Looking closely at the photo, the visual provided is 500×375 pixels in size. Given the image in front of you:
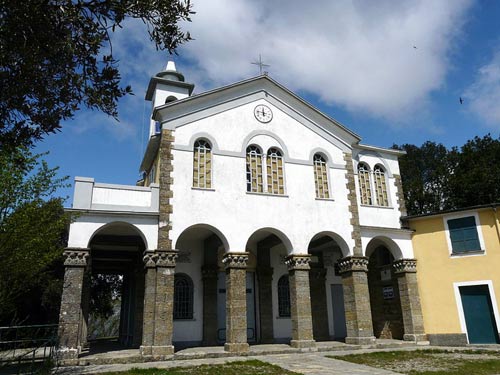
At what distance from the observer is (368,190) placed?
2075 cm

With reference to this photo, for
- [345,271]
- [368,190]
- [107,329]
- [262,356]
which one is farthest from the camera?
[107,329]

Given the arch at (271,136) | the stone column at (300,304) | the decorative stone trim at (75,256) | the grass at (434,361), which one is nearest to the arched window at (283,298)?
the stone column at (300,304)

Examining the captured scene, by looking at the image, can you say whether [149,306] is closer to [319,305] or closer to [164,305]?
[164,305]

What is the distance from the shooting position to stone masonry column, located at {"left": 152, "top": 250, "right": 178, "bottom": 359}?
14211 millimetres

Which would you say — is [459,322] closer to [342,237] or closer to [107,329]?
[342,237]

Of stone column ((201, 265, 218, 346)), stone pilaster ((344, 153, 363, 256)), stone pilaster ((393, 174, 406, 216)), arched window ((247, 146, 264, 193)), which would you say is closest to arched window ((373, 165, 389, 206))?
stone pilaster ((393, 174, 406, 216))

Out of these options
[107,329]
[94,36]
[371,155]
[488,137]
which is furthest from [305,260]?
[107,329]

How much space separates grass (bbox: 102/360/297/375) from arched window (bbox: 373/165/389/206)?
439 inches

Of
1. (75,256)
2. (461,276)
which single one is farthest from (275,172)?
(461,276)

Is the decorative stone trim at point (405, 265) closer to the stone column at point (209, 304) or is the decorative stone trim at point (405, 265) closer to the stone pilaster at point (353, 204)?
the stone pilaster at point (353, 204)

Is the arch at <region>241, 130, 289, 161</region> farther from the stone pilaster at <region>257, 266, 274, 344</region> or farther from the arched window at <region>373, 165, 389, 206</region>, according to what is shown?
the stone pilaster at <region>257, 266, 274, 344</region>

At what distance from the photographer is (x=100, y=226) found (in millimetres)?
14883

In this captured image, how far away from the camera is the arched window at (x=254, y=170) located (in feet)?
58.0

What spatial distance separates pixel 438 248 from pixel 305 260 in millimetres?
6725
